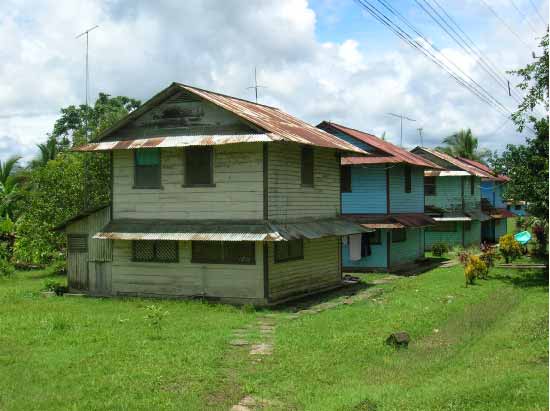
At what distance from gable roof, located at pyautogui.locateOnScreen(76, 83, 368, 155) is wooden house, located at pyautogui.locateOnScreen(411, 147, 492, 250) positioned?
61.3 ft

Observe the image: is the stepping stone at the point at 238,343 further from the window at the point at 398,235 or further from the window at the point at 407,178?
the window at the point at 407,178

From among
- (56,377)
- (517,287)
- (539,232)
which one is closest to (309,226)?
(517,287)

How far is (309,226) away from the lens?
19.3 m

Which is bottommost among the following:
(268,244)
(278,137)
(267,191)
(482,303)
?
(482,303)

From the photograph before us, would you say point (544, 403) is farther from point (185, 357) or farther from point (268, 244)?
point (268, 244)

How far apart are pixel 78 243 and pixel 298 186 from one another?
7.60m

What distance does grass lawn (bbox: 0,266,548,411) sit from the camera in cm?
895

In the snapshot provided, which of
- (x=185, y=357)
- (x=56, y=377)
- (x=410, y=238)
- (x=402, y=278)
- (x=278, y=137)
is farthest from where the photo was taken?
(x=410, y=238)

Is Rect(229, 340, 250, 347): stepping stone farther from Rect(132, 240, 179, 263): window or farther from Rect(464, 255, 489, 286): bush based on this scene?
Rect(464, 255, 489, 286): bush

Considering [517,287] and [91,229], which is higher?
[91,229]

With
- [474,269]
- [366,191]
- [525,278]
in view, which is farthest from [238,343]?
[366,191]

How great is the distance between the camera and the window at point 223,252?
59.9ft

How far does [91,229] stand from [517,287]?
14.4 metres

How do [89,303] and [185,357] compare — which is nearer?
[185,357]
